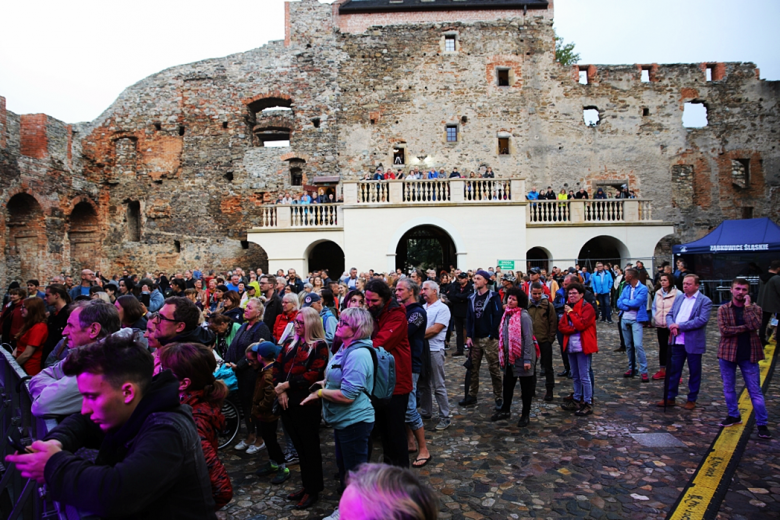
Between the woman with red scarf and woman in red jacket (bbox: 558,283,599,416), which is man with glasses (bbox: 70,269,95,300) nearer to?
the woman with red scarf

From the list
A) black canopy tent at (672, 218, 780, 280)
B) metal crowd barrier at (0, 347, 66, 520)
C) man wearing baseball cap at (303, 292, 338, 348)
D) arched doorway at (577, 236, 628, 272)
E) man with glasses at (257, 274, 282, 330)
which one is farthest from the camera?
arched doorway at (577, 236, 628, 272)

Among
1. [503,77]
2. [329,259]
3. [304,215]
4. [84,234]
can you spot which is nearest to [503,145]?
[503,77]

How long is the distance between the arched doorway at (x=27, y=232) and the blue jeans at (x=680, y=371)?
21.6 metres

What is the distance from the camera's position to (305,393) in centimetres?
420

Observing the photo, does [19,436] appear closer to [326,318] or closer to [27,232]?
[326,318]

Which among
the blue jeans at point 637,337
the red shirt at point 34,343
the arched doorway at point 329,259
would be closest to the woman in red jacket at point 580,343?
the blue jeans at point 637,337

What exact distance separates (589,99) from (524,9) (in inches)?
217

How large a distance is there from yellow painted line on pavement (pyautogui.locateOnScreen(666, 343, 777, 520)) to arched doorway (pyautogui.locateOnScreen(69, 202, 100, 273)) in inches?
947

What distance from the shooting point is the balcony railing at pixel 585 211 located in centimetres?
1830

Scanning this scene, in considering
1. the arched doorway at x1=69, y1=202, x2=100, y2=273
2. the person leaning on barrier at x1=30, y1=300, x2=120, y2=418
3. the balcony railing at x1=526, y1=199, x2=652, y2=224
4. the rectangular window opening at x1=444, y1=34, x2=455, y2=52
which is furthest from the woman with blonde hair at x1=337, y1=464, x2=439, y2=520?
the rectangular window opening at x1=444, y1=34, x2=455, y2=52

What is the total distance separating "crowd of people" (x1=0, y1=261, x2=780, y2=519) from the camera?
1.91m

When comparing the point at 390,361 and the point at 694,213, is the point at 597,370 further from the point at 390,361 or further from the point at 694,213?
the point at 694,213

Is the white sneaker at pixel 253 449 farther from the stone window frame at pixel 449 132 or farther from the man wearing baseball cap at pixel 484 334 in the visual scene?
the stone window frame at pixel 449 132

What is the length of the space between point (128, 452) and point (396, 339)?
2.64 m
